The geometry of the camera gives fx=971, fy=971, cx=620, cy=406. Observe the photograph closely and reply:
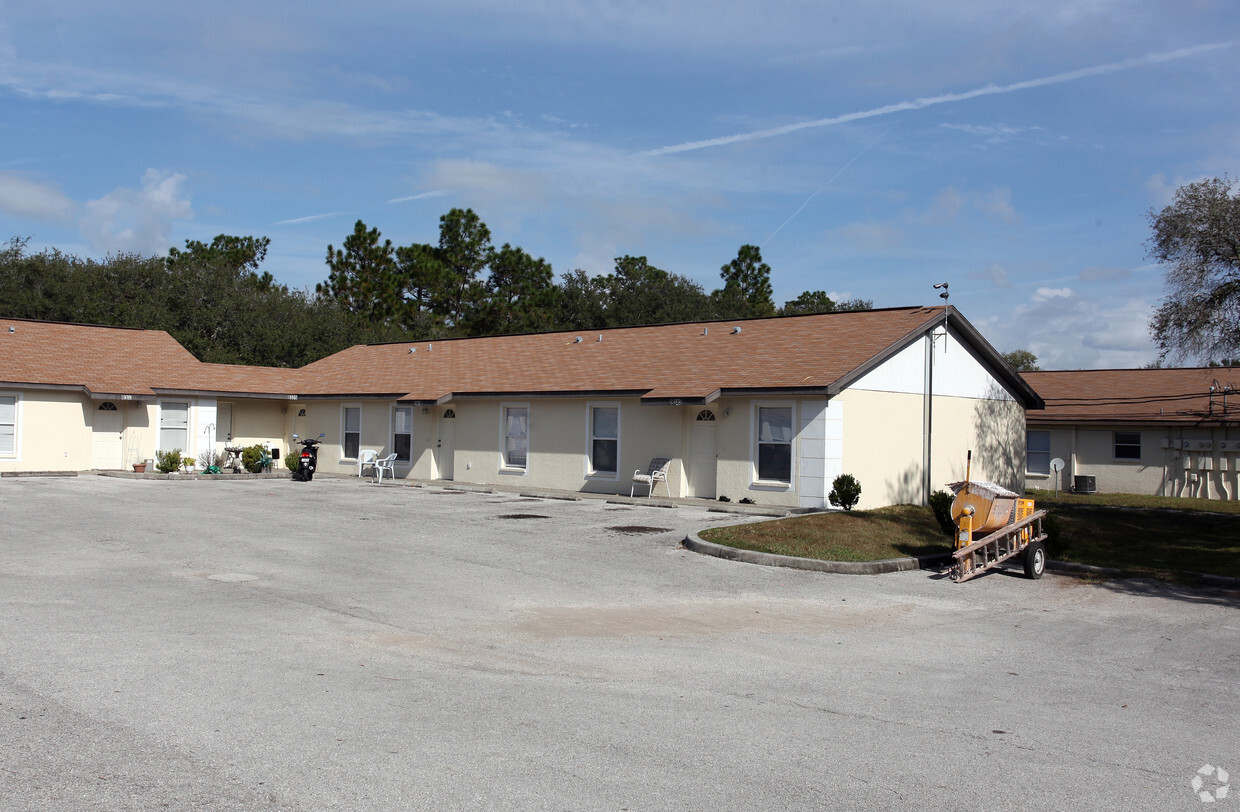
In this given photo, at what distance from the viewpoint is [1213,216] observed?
2269 cm

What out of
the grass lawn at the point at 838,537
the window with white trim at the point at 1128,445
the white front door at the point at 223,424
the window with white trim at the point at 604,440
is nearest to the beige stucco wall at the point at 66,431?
the white front door at the point at 223,424

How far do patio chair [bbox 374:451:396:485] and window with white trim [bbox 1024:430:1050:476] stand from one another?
2127cm

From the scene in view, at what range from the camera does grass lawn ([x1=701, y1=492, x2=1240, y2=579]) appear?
48.7 ft

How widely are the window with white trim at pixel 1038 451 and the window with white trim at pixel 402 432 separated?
2082cm

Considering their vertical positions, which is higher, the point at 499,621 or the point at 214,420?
the point at 214,420

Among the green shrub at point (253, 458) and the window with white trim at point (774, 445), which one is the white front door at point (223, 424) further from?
the window with white trim at point (774, 445)

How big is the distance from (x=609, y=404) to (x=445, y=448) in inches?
253

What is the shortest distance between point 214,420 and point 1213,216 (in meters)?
28.0

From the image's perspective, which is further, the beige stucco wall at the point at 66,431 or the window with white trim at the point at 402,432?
the window with white trim at the point at 402,432

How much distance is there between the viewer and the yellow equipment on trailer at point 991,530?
13323mm

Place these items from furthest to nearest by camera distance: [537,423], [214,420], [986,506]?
[214,420]
[537,423]
[986,506]

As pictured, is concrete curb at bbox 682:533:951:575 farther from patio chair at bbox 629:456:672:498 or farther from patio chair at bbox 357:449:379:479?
patio chair at bbox 357:449:379:479

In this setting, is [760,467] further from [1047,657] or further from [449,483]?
[1047,657]

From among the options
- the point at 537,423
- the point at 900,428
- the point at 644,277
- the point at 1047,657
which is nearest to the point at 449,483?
the point at 537,423
